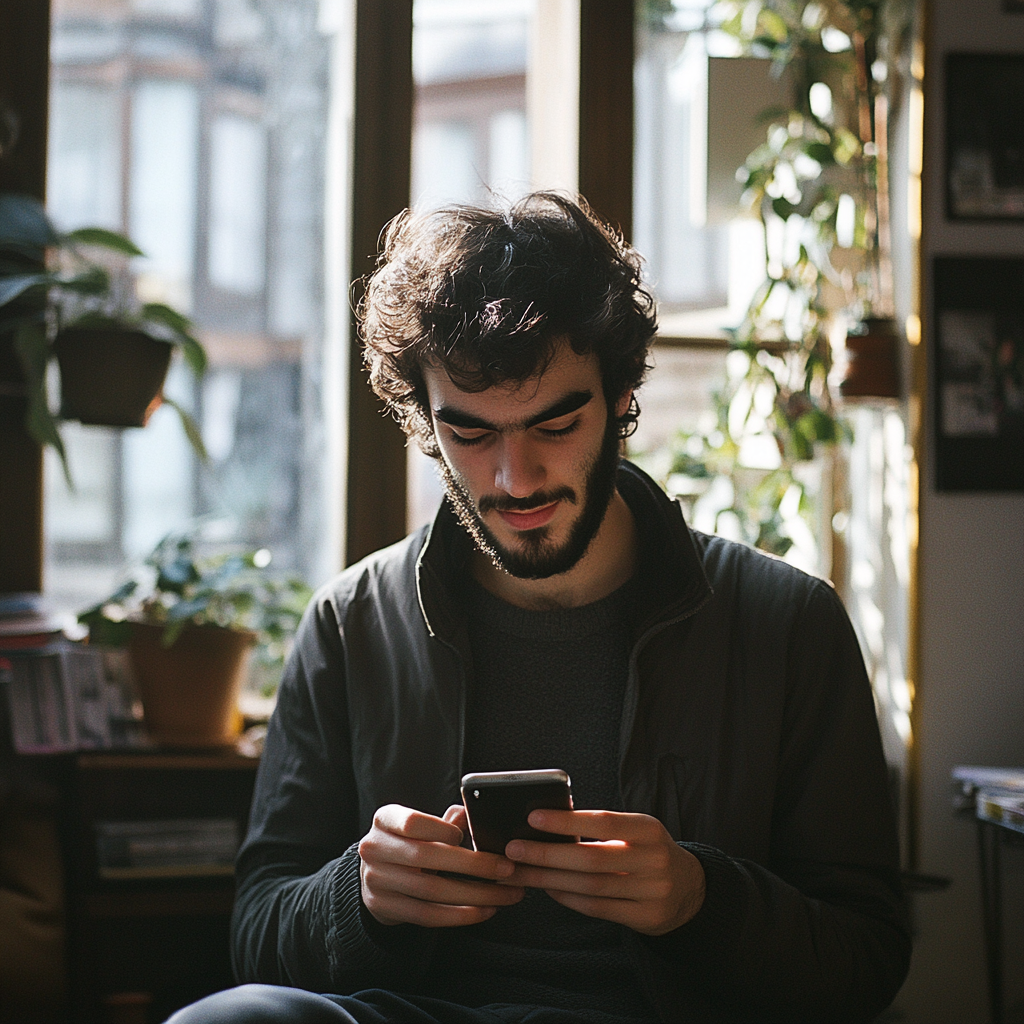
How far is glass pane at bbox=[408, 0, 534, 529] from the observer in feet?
7.54

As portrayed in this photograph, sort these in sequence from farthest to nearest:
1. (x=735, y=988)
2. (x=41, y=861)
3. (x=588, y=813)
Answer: (x=41, y=861), (x=735, y=988), (x=588, y=813)

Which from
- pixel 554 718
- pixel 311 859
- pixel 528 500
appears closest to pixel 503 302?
pixel 528 500

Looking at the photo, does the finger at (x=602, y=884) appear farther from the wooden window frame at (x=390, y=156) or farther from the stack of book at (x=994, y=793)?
the wooden window frame at (x=390, y=156)

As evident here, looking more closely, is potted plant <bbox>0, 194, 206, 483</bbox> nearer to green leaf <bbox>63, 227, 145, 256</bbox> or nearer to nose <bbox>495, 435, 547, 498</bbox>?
green leaf <bbox>63, 227, 145, 256</bbox>

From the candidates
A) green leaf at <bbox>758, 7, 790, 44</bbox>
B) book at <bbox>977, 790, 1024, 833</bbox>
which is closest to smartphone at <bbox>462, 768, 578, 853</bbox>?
book at <bbox>977, 790, 1024, 833</bbox>

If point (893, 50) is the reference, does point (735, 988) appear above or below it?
below

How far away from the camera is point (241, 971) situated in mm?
1365

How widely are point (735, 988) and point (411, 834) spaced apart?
15.7 inches

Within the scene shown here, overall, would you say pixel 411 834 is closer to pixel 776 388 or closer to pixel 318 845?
pixel 318 845

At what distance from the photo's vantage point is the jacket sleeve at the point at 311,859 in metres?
1.19

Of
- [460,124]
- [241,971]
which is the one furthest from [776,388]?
[241,971]

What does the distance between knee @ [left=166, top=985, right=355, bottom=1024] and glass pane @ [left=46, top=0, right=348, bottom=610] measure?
1306 millimetres

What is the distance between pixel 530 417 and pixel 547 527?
0.44 feet

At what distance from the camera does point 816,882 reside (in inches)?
49.3
